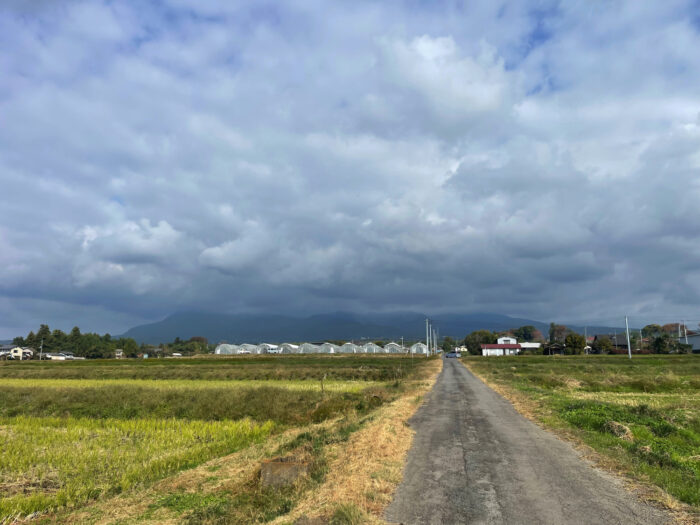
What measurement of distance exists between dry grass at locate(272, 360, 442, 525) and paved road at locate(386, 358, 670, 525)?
333 mm

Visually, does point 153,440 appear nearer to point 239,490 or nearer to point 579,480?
point 239,490

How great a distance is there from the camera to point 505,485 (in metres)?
9.22

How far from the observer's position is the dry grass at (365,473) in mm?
7977

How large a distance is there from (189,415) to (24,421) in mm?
8116

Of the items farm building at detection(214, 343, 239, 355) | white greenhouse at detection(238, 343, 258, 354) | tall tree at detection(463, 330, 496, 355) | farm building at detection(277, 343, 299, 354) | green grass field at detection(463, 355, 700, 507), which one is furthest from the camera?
tall tree at detection(463, 330, 496, 355)

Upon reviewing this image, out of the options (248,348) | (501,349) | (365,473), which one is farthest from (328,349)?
(365,473)

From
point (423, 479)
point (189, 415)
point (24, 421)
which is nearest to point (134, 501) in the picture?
point (423, 479)

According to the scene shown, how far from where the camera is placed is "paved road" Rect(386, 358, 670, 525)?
752 cm

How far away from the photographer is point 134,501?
9758 mm

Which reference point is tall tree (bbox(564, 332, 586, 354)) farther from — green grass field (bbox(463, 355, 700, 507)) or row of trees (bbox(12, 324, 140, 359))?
row of trees (bbox(12, 324, 140, 359))

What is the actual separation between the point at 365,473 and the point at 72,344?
195677mm

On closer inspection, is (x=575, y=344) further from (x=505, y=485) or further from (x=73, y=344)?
(x=73, y=344)

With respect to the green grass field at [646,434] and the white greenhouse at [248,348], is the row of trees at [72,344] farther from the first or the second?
the green grass field at [646,434]

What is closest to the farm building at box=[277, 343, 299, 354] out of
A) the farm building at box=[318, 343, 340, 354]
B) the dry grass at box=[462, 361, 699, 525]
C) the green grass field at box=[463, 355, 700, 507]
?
the farm building at box=[318, 343, 340, 354]
